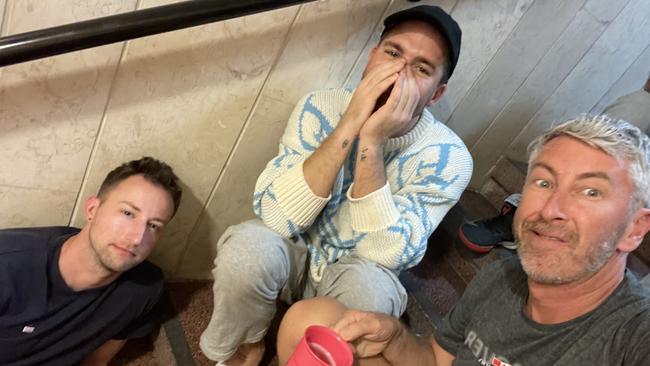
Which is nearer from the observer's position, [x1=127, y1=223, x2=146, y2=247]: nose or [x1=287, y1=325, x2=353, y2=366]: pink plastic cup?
[x1=287, y1=325, x2=353, y2=366]: pink plastic cup

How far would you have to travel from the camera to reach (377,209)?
1078 mm

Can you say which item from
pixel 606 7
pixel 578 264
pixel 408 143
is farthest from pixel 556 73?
pixel 578 264

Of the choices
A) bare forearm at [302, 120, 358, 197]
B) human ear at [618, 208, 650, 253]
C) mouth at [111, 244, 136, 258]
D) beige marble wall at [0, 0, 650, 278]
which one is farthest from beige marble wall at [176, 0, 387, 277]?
human ear at [618, 208, 650, 253]

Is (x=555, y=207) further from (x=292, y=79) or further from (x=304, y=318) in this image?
(x=292, y=79)

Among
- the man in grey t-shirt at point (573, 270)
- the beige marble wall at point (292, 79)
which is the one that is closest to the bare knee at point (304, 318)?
the man in grey t-shirt at point (573, 270)

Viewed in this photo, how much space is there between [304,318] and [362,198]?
0.31 meters

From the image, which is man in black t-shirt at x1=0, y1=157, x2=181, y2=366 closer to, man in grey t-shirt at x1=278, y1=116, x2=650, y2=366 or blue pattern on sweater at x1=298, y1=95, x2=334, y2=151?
blue pattern on sweater at x1=298, y1=95, x2=334, y2=151

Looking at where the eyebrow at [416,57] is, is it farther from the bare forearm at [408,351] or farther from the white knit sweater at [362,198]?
the bare forearm at [408,351]

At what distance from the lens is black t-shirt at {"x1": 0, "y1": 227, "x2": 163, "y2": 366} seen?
39.7 inches

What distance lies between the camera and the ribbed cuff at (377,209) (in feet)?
3.53

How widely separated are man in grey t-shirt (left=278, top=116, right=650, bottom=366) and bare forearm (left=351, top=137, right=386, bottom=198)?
287 mm

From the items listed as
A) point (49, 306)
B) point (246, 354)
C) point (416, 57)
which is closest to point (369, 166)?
point (416, 57)

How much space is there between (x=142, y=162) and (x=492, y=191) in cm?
140

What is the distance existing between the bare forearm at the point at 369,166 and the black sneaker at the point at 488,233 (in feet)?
1.87
